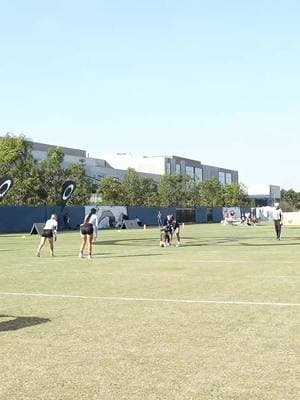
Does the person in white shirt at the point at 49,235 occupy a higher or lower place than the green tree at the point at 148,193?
lower

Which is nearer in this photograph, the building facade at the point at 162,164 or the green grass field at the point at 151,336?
the green grass field at the point at 151,336

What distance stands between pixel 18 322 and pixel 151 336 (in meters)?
2.20

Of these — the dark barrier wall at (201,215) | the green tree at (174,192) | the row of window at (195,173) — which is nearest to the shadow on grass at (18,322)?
the dark barrier wall at (201,215)

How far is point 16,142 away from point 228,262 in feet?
153

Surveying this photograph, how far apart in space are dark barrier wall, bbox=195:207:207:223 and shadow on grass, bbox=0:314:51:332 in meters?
74.3

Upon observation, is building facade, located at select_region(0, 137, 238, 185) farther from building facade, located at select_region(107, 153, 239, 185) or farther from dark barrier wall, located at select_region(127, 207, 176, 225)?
dark barrier wall, located at select_region(127, 207, 176, 225)

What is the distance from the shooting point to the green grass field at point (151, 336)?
595cm

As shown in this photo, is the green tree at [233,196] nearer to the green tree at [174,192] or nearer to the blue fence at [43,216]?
the green tree at [174,192]

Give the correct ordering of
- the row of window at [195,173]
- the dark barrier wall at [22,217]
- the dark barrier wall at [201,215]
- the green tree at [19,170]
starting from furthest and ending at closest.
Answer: the row of window at [195,173] < the dark barrier wall at [201,215] < the green tree at [19,170] < the dark barrier wall at [22,217]

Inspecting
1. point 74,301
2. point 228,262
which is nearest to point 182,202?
point 228,262

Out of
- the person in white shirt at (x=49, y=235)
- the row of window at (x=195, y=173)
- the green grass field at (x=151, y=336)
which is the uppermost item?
the row of window at (x=195, y=173)

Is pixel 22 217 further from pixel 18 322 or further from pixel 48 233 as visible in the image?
pixel 18 322

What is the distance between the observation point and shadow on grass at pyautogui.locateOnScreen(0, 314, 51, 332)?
8898 mm

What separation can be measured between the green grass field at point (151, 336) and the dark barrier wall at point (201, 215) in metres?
67.8
